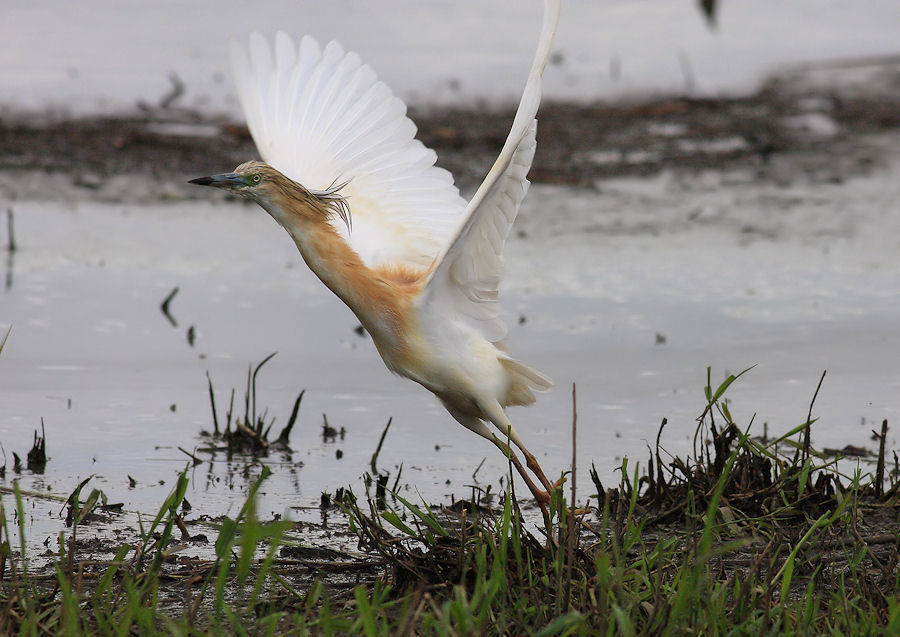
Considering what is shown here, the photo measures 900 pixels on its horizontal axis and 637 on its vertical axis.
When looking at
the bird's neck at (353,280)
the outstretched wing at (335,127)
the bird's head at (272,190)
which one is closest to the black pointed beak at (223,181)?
the bird's head at (272,190)

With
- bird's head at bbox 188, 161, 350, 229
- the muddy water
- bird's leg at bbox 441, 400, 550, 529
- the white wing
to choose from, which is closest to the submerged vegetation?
bird's leg at bbox 441, 400, 550, 529

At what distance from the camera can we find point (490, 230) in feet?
14.5

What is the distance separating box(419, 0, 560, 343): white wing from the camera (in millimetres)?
4070

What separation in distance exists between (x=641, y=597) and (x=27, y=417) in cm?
337

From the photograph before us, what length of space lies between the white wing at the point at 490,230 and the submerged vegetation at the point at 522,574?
737mm

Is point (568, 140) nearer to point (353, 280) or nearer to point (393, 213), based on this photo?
point (393, 213)

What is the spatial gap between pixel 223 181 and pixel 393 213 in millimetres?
1045

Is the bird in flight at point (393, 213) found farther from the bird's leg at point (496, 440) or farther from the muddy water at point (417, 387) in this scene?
the muddy water at point (417, 387)

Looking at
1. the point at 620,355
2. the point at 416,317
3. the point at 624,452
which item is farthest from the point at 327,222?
the point at 620,355

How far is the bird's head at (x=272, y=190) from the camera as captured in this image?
463 cm

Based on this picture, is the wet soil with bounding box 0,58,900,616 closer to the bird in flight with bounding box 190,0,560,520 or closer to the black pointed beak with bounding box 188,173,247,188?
the bird in flight with bounding box 190,0,560,520

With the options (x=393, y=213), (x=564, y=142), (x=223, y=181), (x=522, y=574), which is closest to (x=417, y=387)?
(x=393, y=213)

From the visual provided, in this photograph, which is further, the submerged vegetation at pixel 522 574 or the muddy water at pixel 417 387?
the muddy water at pixel 417 387

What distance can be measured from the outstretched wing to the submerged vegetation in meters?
1.45
